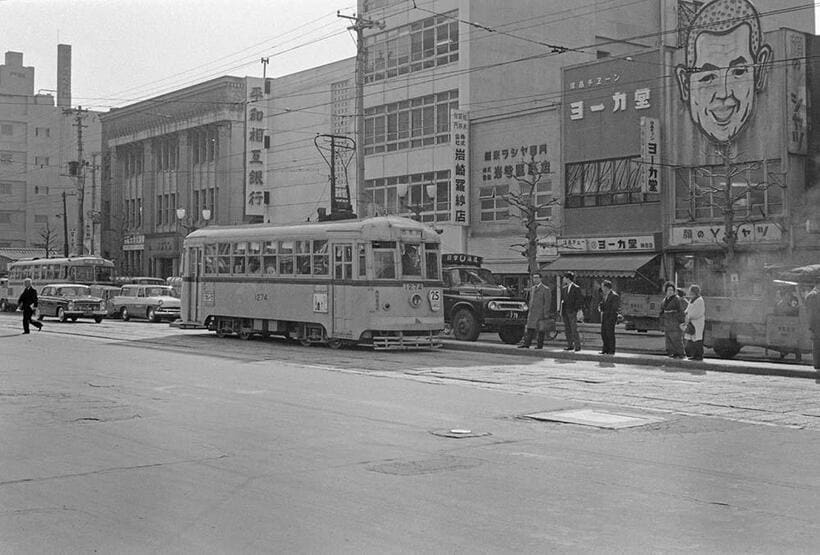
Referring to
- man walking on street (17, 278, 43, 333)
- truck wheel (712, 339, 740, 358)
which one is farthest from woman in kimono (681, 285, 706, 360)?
man walking on street (17, 278, 43, 333)

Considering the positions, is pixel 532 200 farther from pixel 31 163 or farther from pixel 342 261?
pixel 31 163

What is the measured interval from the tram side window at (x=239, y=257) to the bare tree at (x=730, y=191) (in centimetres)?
1559

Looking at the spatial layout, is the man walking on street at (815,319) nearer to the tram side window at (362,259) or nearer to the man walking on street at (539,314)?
the man walking on street at (539,314)

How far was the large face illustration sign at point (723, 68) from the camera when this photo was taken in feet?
111

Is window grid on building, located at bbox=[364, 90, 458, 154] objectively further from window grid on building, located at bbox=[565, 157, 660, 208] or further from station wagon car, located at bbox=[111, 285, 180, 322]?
station wagon car, located at bbox=[111, 285, 180, 322]

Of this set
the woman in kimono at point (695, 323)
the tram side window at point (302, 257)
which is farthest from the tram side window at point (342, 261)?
the woman in kimono at point (695, 323)

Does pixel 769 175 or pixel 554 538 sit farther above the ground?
pixel 769 175

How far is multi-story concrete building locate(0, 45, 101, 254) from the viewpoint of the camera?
347ft

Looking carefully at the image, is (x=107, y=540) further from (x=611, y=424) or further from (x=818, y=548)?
(x=611, y=424)

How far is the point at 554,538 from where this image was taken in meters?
6.34

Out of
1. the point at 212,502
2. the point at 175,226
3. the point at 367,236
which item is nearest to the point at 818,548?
the point at 212,502

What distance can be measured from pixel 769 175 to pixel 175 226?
158 feet

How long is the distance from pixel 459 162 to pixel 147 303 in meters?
15.2

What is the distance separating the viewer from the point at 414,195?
4869 centimetres
